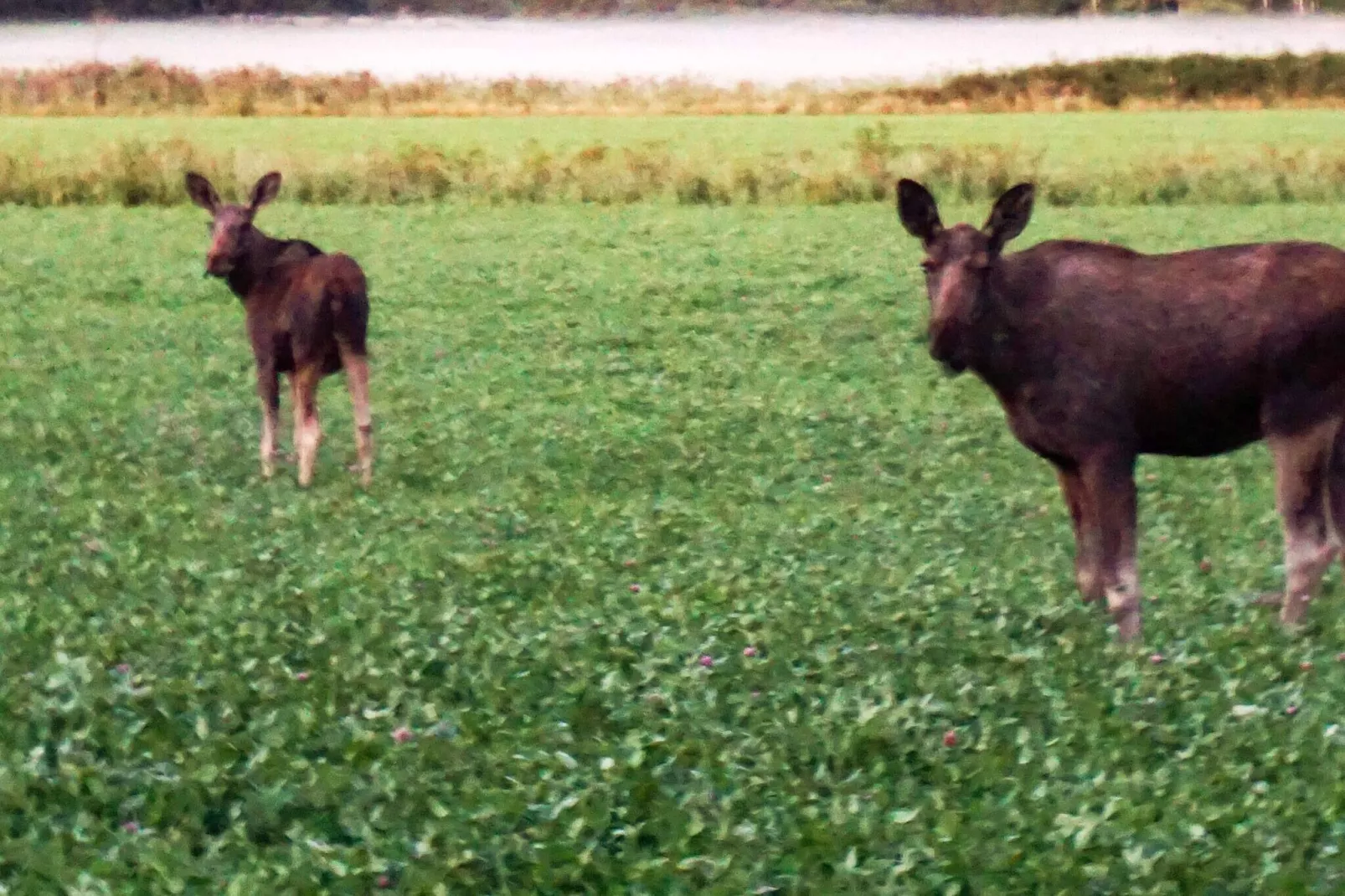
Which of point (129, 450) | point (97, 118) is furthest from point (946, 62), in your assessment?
point (129, 450)

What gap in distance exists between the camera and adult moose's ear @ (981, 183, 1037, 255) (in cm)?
842

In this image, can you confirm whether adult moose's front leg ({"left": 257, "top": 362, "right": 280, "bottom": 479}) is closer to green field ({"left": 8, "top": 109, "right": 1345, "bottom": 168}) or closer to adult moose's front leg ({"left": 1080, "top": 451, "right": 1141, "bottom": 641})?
adult moose's front leg ({"left": 1080, "top": 451, "right": 1141, "bottom": 641})

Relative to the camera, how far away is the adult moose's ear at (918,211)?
8227mm

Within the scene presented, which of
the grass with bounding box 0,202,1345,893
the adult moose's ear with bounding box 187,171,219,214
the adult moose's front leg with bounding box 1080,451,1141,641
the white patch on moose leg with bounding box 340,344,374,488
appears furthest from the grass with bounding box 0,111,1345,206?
the adult moose's front leg with bounding box 1080,451,1141,641

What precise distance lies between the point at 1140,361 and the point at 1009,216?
2.76ft

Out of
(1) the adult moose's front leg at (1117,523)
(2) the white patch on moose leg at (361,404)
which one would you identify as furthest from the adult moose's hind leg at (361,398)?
(1) the adult moose's front leg at (1117,523)

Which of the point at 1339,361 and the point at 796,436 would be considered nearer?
the point at 1339,361

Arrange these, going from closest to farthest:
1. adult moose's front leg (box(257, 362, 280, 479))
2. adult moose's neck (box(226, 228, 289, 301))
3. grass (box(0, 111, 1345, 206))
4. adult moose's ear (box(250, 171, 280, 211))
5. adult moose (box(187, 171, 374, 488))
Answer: adult moose (box(187, 171, 374, 488)) → adult moose's front leg (box(257, 362, 280, 479)) → adult moose's neck (box(226, 228, 289, 301)) → adult moose's ear (box(250, 171, 280, 211)) → grass (box(0, 111, 1345, 206))

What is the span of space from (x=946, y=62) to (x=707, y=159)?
48.3 feet

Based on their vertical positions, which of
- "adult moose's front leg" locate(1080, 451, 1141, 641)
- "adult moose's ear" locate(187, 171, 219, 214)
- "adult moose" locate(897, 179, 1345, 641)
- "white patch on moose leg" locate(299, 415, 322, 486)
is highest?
"adult moose's ear" locate(187, 171, 219, 214)

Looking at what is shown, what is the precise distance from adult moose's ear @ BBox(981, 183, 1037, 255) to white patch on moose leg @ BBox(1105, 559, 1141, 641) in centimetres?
149

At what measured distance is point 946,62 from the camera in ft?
150

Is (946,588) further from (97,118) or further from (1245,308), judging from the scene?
(97,118)

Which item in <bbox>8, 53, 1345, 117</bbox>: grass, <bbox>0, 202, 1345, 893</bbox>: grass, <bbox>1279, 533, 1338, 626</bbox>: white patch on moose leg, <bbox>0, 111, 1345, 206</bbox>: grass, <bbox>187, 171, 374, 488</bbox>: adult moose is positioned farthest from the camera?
<bbox>8, 53, 1345, 117</bbox>: grass
